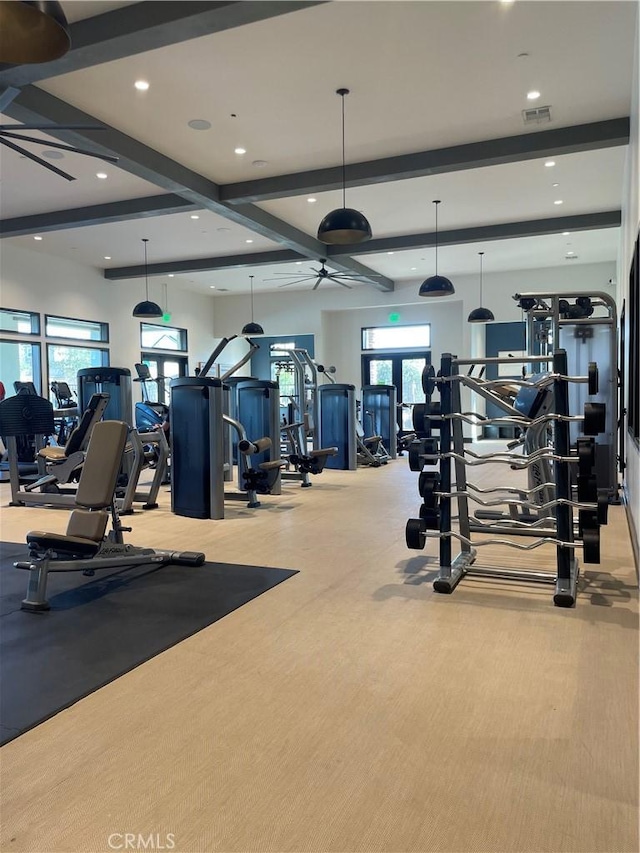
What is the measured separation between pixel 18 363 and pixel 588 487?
1043 centimetres

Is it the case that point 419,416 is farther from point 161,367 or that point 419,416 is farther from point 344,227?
point 161,367

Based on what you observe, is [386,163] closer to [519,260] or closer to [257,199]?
[257,199]

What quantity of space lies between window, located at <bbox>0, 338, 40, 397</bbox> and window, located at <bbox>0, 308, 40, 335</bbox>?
22 cm

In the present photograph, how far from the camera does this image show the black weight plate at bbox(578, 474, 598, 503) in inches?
121

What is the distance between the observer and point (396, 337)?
50.5ft

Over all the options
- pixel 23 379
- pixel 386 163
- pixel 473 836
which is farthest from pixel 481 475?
pixel 23 379

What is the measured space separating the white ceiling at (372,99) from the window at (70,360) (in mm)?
3253

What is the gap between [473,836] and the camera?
156 cm

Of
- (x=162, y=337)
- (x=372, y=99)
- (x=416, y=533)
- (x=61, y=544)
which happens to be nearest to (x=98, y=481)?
(x=61, y=544)

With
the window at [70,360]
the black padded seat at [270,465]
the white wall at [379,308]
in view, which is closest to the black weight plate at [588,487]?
the black padded seat at [270,465]

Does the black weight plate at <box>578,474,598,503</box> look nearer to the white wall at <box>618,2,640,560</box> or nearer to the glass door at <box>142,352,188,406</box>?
the white wall at <box>618,2,640,560</box>

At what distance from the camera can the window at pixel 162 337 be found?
14070mm

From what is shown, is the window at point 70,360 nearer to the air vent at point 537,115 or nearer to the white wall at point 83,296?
the white wall at point 83,296

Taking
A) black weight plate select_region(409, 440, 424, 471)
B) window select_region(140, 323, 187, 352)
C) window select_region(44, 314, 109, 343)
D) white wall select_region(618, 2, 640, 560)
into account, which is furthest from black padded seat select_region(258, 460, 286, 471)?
window select_region(140, 323, 187, 352)
